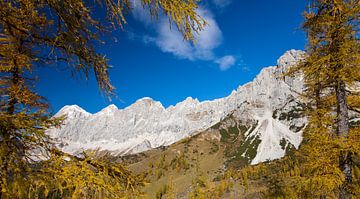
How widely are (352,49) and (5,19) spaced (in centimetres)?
909

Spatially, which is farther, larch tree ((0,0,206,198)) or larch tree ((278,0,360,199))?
larch tree ((278,0,360,199))

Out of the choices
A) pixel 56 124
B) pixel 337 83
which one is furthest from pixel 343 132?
pixel 56 124

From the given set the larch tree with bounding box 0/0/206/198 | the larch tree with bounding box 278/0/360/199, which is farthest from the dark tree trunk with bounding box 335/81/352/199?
the larch tree with bounding box 0/0/206/198

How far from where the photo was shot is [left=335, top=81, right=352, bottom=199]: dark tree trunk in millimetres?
8148

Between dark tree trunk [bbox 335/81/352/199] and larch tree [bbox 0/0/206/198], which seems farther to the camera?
dark tree trunk [bbox 335/81/352/199]

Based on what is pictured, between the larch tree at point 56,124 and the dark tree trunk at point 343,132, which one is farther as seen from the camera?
the dark tree trunk at point 343,132

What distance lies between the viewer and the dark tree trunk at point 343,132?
815 centimetres

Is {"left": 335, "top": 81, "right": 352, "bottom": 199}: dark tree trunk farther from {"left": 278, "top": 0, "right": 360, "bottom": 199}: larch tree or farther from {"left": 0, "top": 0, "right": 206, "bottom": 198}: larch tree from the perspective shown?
{"left": 0, "top": 0, "right": 206, "bottom": 198}: larch tree

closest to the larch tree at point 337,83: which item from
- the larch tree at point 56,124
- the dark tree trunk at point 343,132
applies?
the dark tree trunk at point 343,132

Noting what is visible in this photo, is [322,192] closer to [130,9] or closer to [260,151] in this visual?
[130,9]

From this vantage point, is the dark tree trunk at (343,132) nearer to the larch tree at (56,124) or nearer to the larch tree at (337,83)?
the larch tree at (337,83)

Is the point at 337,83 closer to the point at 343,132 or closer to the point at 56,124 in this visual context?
the point at 343,132

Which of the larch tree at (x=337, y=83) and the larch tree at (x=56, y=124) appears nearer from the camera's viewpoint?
the larch tree at (x=56, y=124)

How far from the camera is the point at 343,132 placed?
27.6ft
